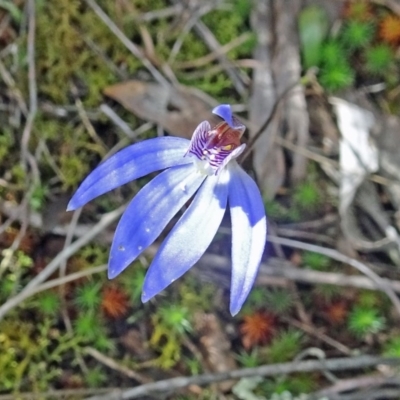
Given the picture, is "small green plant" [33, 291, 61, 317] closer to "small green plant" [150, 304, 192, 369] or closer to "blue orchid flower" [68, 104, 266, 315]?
"small green plant" [150, 304, 192, 369]

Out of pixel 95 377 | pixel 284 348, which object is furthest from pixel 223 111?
pixel 95 377

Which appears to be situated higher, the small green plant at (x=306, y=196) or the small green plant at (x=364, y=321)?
the small green plant at (x=306, y=196)

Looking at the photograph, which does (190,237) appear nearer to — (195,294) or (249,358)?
(195,294)

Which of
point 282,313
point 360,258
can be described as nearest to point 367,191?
point 360,258

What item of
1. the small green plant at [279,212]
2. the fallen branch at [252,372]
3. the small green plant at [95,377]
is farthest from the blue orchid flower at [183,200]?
the small green plant at [95,377]

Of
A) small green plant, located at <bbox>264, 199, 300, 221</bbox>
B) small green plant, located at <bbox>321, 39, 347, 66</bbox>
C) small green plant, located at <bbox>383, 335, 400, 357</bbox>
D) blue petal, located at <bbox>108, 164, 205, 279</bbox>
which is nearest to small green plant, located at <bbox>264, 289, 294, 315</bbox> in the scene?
small green plant, located at <bbox>264, 199, 300, 221</bbox>

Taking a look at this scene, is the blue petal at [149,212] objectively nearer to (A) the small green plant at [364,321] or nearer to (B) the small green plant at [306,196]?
(B) the small green plant at [306,196]

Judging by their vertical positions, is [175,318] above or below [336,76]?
below
